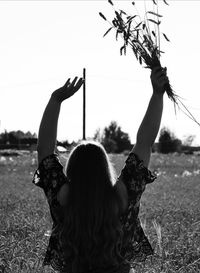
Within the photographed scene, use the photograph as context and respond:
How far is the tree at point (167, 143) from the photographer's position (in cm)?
7694

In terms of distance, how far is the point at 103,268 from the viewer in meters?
3.00

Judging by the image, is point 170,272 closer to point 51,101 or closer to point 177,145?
point 51,101

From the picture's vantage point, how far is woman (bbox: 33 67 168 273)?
2.97 meters

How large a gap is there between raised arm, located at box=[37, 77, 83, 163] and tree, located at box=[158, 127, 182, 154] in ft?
242

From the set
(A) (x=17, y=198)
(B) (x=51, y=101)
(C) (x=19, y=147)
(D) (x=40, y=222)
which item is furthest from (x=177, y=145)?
(B) (x=51, y=101)

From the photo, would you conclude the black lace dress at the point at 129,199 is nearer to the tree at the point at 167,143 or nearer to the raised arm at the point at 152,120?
the raised arm at the point at 152,120

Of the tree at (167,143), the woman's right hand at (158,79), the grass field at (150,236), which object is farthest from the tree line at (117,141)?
the woman's right hand at (158,79)

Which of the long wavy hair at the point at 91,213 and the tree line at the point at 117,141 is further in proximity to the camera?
the tree line at the point at 117,141

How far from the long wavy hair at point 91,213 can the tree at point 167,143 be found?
7412 cm

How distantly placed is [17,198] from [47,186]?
37.5 feet

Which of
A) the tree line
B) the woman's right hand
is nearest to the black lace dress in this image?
the woman's right hand

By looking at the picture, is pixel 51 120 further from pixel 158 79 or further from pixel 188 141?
pixel 188 141

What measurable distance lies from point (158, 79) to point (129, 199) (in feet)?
2.28

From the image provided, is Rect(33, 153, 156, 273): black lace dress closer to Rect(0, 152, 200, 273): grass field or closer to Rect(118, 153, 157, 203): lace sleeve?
Rect(118, 153, 157, 203): lace sleeve
